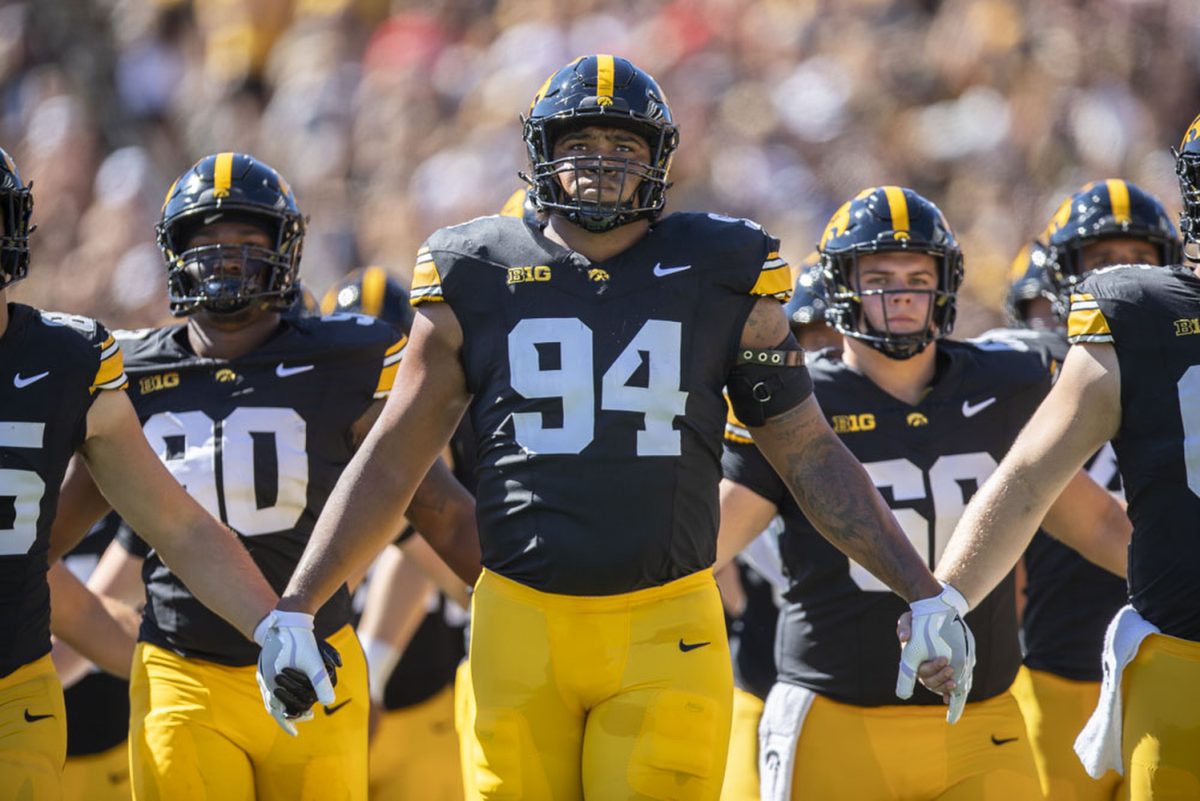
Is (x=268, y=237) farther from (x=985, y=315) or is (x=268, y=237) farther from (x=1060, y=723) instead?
(x=985, y=315)

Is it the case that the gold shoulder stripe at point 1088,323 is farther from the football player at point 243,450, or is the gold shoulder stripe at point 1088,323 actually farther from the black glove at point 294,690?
the black glove at point 294,690

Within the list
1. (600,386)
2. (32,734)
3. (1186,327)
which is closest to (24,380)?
(32,734)

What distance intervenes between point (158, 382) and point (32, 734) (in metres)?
1.20

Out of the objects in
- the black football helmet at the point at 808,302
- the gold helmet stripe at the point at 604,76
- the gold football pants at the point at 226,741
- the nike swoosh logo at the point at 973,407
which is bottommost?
the gold football pants at the point at 226,741

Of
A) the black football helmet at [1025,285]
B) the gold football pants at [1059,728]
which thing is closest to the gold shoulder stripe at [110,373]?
the gold football pants at [1059,728]

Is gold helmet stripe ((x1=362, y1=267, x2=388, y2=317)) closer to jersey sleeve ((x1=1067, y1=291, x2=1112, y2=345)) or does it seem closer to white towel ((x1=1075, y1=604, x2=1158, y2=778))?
jersey sleeve ((x1=1067, y1=291, x2=1112, y2=345))

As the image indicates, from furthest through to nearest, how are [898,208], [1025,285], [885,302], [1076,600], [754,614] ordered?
1. [1025,285]
2. [754,614]
3. [1076,600]
4. [898,208]
5. [885,302]

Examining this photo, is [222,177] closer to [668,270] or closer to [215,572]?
[215,572]

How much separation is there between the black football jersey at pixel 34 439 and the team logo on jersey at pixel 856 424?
182 centimetres

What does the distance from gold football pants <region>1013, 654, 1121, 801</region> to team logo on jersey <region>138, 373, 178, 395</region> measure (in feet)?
8.29

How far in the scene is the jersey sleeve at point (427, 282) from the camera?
3385 mm

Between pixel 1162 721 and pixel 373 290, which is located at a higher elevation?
pixel 373 290

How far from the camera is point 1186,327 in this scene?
10.9ft

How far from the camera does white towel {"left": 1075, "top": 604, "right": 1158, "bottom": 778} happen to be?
335cm
